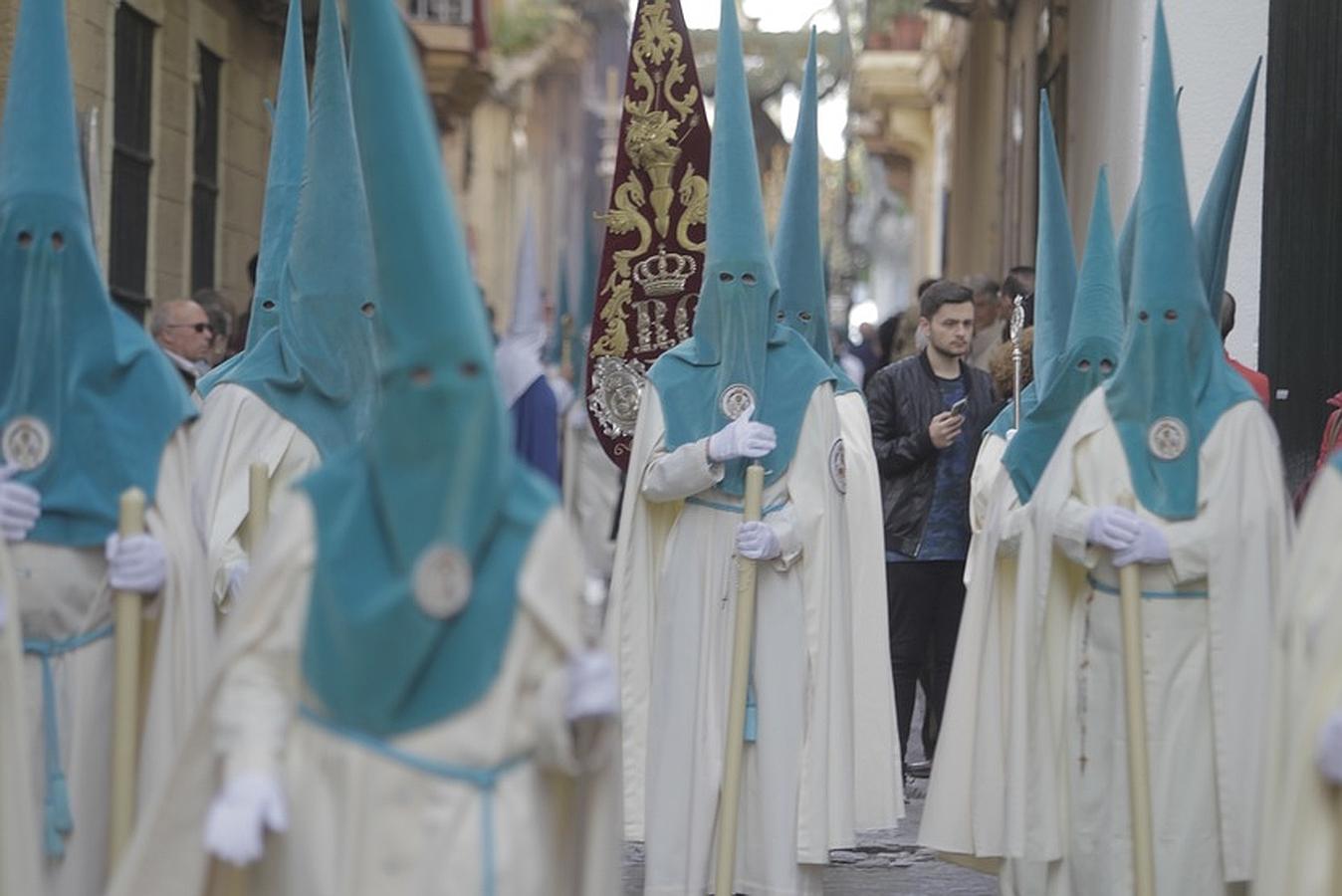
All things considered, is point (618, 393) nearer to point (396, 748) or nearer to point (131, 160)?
point (396, 748)

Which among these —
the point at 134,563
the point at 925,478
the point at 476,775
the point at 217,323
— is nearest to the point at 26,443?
the point at 134,563

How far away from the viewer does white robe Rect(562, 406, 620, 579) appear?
20.2 metres

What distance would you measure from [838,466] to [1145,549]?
160cm

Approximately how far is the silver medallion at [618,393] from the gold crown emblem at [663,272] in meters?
0.32

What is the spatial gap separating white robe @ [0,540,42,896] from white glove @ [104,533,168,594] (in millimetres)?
510

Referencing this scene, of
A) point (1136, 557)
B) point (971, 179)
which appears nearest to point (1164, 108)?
point (1136, 557)

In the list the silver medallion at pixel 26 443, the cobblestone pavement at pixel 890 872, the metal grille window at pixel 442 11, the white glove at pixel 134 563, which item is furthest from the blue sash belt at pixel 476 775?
the metal grille window at pixel 442 11

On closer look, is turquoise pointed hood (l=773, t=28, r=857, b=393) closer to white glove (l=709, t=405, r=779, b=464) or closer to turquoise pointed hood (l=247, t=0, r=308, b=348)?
white glove (l=709, t=405, r=779, b=464)

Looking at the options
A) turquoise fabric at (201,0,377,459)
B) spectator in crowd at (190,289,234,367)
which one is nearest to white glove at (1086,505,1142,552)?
turquoise fabric at (201,0,377,459)

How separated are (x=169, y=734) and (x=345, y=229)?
1885mm

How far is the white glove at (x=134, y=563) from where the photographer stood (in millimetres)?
6645

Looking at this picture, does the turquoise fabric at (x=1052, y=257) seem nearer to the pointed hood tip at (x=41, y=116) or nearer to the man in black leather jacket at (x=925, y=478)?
the man in black leather jacket at (x=925, y=478)

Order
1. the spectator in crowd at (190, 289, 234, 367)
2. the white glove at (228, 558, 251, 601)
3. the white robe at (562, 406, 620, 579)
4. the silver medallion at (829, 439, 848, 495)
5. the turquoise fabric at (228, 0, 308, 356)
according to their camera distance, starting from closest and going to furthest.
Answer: the white glove at (228, 558, 251, 601) < the silver medallion at (829, 439, 848, 495) < the turquoise fabric at (228, 0, 308, 356) < the spectator in crowd at (190, 289, 234, 367) < the white robe at (562, 406, 620, 579)

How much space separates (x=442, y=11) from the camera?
30.8 meters
